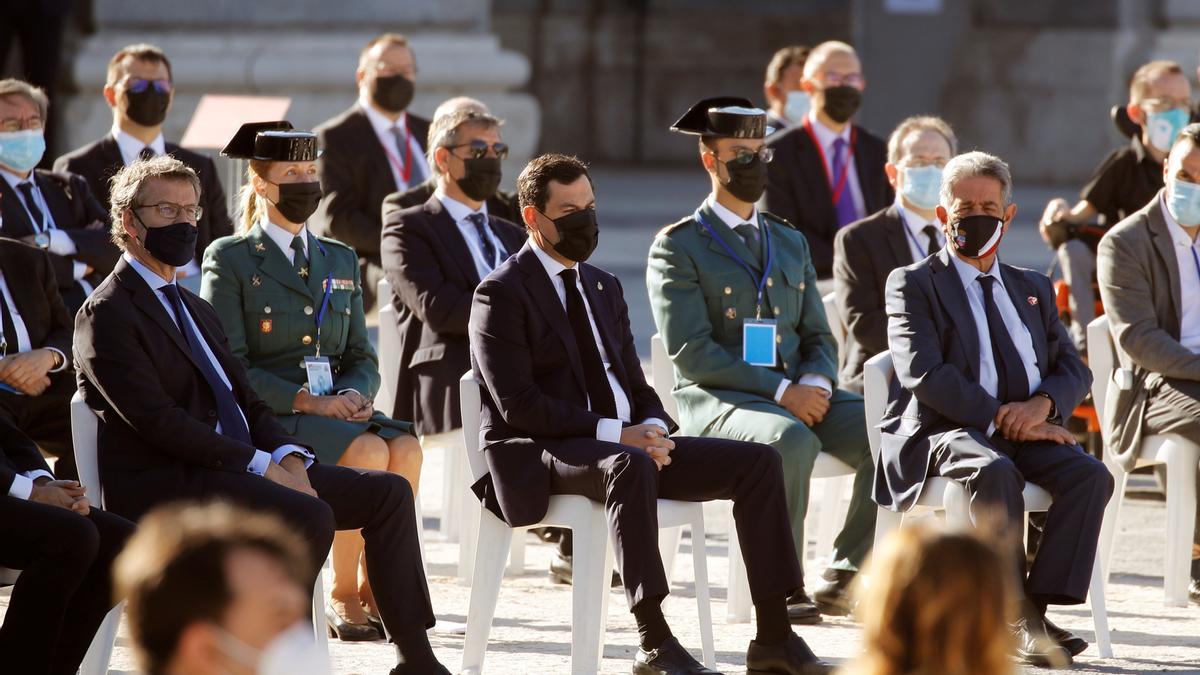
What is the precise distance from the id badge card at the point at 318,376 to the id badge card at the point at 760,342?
49.2 inches

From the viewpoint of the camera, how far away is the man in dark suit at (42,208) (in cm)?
622

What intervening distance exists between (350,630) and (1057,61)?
1404 centimetres

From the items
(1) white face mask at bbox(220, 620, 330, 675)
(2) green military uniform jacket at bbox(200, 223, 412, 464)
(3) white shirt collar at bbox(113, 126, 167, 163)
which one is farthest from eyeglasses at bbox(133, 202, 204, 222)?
(1) white face mask at bbox(220, 620, 330, 675)

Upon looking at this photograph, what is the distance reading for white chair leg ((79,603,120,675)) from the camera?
455 centimetres

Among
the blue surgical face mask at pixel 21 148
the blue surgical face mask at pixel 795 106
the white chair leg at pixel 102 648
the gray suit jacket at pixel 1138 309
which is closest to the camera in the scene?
the white chair leg at pixel 102 648

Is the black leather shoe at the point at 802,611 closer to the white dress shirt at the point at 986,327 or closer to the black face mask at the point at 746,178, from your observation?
the white dress shirt at the point at 986,327

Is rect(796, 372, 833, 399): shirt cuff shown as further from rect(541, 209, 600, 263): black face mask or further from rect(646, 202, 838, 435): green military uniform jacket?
rect(541, 209, 600, 263): black face mask

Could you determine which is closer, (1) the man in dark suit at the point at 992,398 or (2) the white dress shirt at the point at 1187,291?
(1) the man in dark suit at the point at 992,398

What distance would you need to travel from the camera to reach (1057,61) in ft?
59.2

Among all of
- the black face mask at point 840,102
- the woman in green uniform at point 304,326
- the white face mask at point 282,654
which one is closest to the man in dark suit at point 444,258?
the woman in green uniform at point 304,326

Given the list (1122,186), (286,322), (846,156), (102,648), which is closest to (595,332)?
(286,322)

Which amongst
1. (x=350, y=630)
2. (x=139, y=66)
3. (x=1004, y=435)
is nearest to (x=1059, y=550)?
(x=1004, y=435)

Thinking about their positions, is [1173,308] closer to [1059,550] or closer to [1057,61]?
[1059,550]

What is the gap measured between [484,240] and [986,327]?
1.73m
